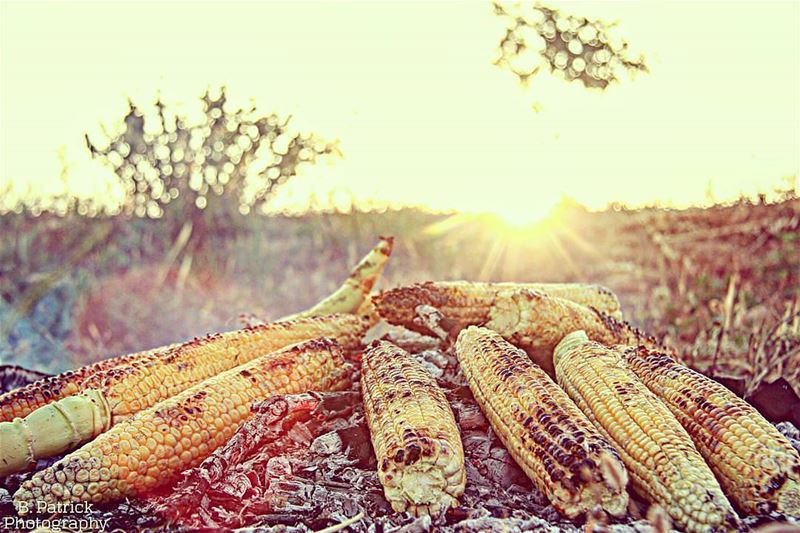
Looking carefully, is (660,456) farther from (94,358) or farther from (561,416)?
(94,358)

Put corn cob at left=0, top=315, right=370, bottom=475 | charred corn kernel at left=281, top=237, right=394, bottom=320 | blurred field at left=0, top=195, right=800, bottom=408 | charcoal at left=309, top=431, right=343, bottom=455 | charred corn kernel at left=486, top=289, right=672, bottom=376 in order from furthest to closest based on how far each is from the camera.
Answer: blurred field at left=0, top=195, right=800, bottom=408 → charred corn kernel at left=281, top=237, right=394, bottom=320 → charred corn kernel at left=486, top=289, right=672, bottom=376 → charcoal at left=309, top=431, right=343, bottom=455 → corn cob at left=0, top=315, right=370, bottom=475

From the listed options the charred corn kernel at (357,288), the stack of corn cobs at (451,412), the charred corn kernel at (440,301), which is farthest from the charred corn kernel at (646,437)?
the charred corn kernel at (357,288)

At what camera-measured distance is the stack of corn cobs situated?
214cm

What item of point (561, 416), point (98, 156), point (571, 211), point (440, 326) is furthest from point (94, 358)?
point (571, 211)

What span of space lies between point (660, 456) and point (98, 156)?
10.8 metres

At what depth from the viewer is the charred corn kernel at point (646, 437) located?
6.68 feet

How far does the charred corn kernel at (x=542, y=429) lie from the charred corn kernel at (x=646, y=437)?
116 mm

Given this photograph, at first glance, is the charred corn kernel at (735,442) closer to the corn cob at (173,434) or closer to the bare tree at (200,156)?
the corn cob at (173,434)

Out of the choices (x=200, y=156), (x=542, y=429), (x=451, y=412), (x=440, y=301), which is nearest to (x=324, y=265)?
(x=200, y=156)

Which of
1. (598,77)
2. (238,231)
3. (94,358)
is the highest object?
(598,77)

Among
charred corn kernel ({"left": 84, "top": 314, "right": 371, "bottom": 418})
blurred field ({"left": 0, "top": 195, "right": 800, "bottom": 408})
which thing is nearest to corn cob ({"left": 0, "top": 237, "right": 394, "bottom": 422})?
charred corn kernel ({"left": 84, "top": 314, "right": 371, "bottom": 418})

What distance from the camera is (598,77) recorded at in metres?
7.93

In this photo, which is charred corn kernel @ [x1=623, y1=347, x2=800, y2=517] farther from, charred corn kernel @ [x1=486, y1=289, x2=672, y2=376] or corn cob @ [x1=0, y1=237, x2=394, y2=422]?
corn cob @ [x1=0, y1=237, x2=394, y2=422]

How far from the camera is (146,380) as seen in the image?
274 cm
